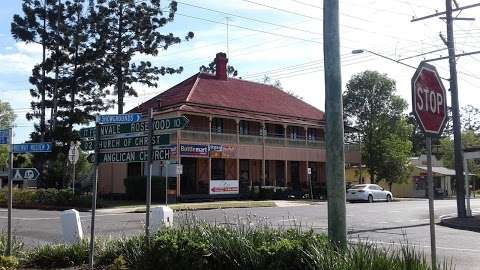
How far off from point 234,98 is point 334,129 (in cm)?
3873

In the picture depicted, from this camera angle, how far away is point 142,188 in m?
37.6

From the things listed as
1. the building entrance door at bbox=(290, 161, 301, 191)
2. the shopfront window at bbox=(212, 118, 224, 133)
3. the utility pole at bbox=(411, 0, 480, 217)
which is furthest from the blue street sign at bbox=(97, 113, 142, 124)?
the building entrance door at bbox=(290, 161, 301, 191)

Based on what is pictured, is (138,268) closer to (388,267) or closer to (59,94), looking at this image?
(388,267)

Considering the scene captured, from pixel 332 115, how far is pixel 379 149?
4722cm

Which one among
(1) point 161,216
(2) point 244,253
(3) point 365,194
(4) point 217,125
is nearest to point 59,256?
(1) point 161,216

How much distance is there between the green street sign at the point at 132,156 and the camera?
8.90 metres

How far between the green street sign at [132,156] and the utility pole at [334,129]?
9.48 feet

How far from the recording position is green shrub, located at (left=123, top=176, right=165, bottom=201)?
3628 centimetres

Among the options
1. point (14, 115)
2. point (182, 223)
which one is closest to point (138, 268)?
point (182, 223)

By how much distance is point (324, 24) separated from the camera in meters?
7.23

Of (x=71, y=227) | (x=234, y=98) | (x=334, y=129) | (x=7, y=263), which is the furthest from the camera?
(x=234, y=98)

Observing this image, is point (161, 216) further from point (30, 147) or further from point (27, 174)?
point (30, 147)

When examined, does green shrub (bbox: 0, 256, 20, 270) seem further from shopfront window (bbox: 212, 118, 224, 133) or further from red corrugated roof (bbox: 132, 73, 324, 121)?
shopfront window (bbox: 212, 118, 224, 133)

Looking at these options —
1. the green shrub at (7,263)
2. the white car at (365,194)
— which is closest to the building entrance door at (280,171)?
the white car at (365,194)
